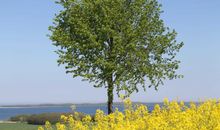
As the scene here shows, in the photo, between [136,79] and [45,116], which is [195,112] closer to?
[136,79]

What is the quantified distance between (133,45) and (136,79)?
2.95 meters

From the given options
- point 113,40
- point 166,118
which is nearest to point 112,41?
point 113,40

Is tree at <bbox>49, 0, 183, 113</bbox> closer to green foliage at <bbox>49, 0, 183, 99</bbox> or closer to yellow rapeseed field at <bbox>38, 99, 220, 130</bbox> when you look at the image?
green foliage at <bbox>49, 0, 183, 99</bbox>

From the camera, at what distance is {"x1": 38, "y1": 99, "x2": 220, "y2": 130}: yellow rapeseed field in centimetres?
1105

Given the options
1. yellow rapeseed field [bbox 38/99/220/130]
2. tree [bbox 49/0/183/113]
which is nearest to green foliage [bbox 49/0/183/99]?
tree [bbox 49/0/183/113]

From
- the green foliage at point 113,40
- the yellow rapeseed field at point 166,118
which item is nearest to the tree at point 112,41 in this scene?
the green foliage at point 113,40

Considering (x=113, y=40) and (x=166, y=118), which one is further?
(x=113, y=40)

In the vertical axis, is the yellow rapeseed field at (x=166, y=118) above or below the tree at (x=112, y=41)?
below

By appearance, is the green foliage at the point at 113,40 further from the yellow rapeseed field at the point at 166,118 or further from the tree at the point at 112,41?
the yellow rapeseed field at the point at 166,118

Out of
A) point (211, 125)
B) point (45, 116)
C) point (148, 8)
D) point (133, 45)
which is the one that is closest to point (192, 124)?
point (211, 125)

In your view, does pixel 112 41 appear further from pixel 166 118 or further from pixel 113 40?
pixel 166 118

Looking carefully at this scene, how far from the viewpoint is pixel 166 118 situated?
12438mm

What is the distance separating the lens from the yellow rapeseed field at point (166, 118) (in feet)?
36.3

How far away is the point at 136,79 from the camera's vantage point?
36.0 metres
